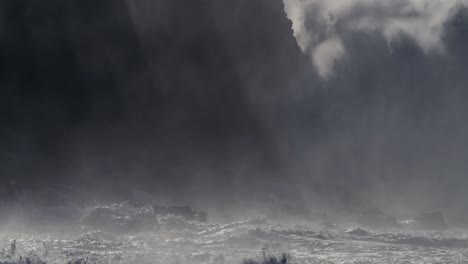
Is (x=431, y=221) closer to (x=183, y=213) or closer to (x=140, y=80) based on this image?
(x=183, y=213)

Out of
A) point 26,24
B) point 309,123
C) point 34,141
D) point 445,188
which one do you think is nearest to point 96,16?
point 26,24

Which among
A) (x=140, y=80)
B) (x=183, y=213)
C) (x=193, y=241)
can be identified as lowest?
(x=193, y=241)

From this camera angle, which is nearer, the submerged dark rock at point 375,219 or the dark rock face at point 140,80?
the submerged dark rock at point 375,219

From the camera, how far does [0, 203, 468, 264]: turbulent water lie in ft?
80.8

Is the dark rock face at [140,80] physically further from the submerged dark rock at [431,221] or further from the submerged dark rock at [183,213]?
the submerged dark rock at [431,221]

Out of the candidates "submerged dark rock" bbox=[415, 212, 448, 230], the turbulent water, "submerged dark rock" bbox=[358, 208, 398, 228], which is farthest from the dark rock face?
"submerged dark rock" bbox=[415, 212, 448, 230]

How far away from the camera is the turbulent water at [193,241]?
2464 cm

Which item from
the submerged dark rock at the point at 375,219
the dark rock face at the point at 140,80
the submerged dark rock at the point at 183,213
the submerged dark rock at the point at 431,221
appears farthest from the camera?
the dark rock face at the point at 140,80

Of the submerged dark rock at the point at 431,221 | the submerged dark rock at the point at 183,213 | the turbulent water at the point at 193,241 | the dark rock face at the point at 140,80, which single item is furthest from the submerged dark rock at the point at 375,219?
the submerged dark rock at the point at 183,213

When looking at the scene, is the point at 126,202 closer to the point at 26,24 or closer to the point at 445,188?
the point at 26,24

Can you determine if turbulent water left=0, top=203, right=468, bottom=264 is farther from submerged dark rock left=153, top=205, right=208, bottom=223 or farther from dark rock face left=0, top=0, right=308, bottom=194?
dark rock face left=0, top=0, right=308, bottom=194

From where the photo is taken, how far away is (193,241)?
90.9 ft

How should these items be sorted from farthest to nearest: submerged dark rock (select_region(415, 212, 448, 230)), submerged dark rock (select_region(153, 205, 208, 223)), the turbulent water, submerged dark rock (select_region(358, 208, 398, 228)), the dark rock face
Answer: the dark rock face, submerged dark rock (select_region(415, 212, 448, 230)), submerged dark rock (select_region(358, 208, 398, 228)), submerged dark rock (select_region(153, 205, 208, 223)), the turbulent water

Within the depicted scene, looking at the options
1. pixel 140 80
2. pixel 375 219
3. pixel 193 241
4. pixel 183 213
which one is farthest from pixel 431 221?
pixel 140 80
